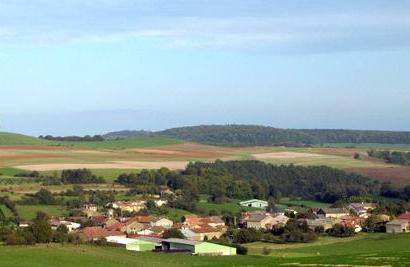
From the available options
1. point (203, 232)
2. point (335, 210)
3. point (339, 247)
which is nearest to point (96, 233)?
point (203, 232)

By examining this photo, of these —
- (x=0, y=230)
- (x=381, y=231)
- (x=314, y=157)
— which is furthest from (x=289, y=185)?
(x=0, y=230)

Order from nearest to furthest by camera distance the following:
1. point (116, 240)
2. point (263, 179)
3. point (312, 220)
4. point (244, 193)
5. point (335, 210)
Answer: point (116, 240) → point (312, 220) → point (335, 210) → point (244, 193) → point (263, 179)

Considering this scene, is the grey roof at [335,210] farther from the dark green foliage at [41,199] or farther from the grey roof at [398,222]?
the dark green foliage at [41,199]

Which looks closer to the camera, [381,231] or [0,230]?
[0,230]

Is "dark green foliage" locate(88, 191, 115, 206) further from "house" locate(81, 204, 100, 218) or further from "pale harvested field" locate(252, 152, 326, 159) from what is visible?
"pale harvested field" locate(252, 152, 326, 159)

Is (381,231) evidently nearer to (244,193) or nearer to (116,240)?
(116,240)

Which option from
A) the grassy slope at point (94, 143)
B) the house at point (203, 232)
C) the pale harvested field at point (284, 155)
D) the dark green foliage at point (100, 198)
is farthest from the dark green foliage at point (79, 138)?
the house at point (203, 232)

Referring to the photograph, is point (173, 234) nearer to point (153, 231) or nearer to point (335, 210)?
point (153, 231)
